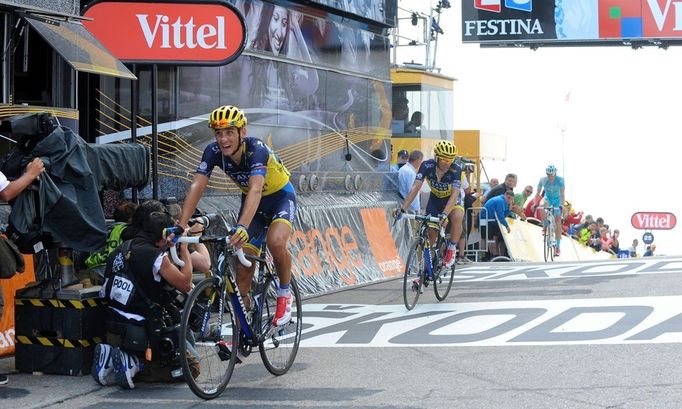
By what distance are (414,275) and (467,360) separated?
371 centimetres

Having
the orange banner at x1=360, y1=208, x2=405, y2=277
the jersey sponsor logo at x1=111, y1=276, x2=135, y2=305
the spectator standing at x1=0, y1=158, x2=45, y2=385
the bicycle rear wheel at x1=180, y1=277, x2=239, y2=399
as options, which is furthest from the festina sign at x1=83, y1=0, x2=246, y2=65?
the orange banner at x1=360, y1=208, x2=405, y2=277

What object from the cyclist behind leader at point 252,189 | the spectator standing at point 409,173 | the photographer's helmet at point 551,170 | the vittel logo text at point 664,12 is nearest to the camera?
the cyclist behind leader at point 252,189

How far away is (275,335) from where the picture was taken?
8828 mm

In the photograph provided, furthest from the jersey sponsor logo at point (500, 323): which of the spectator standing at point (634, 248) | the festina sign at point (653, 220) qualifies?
the festina sign at point (653, 220)

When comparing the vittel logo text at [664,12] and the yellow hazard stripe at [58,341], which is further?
the vittel logo text at [664,12]

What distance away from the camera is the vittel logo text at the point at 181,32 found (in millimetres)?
11977

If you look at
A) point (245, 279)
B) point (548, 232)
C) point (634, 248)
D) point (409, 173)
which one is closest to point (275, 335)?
point (245, 279)

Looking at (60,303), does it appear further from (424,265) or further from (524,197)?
(524,197)

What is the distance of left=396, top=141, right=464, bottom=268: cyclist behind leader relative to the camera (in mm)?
13758

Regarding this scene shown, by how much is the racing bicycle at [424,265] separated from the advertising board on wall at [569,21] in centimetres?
2085

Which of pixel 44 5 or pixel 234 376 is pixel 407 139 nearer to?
pixel 44 5

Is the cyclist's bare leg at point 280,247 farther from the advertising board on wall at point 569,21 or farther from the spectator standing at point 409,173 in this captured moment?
the advertising board on wall at point 569,21

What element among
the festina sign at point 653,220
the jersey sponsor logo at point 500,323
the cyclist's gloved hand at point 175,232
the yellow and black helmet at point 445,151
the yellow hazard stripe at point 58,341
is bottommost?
the festina sign at point 653,220

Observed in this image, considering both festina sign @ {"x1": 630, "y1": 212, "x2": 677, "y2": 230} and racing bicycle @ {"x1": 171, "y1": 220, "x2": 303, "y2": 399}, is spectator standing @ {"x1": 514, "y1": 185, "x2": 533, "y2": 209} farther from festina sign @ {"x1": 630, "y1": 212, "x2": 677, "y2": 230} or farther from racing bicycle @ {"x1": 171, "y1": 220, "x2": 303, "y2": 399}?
festina sign @ {"x1": 630, "y1": 212, "x2": 677, "y2": 230}
